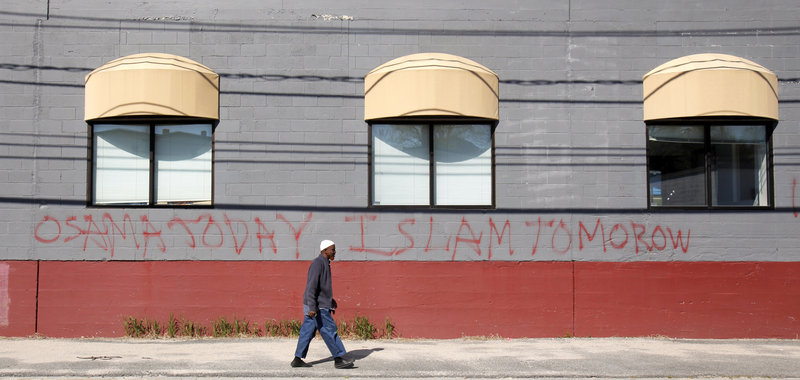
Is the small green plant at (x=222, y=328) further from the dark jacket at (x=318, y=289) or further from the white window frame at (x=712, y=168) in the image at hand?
the white window frame at (x=712, y=168)

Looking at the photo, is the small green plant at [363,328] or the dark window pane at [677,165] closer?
the small green plant at [363,328]

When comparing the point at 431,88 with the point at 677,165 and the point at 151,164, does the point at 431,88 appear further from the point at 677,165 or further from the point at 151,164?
the point at 151,164

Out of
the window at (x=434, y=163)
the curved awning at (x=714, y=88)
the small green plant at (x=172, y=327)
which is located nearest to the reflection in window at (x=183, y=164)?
the small green plant at (x=172, y=327)

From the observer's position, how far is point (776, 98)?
33.8 ft

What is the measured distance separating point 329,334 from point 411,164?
3238 millimetres

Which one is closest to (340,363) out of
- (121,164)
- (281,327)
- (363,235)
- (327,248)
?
(327,248)

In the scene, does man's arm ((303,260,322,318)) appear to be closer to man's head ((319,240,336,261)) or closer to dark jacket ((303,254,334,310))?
dark jacket ((303,254,334,310))

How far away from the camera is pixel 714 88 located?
32.8ft

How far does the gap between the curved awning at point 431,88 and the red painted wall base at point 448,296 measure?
218 centimetres

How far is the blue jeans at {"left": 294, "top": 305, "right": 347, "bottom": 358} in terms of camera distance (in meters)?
8.18

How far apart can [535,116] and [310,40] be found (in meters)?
3.47

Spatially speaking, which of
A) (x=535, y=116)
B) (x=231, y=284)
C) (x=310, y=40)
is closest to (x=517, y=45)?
(x=535, y=116)

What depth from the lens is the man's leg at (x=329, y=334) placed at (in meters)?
8.17

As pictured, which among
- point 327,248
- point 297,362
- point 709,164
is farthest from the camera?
point 709,164
